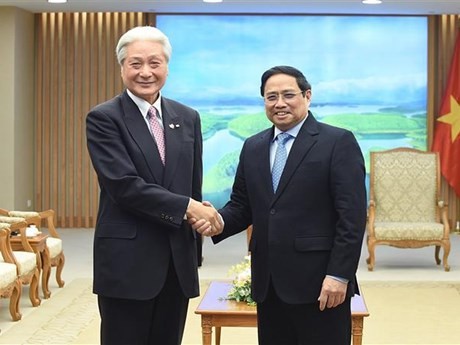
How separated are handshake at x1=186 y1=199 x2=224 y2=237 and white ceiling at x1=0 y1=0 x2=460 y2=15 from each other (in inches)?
352

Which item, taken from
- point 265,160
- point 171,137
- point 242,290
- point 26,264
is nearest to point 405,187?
point 26,264

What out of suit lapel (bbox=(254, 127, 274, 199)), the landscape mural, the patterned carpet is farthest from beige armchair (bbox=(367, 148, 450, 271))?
suit lapel (bbox=(254, 127, 274, 199))

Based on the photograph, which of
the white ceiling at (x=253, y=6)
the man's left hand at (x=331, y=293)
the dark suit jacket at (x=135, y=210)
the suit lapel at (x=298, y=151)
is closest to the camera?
the dark suit jacket at (x=135, y=210)

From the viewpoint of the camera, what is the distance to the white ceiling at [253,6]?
12.2m

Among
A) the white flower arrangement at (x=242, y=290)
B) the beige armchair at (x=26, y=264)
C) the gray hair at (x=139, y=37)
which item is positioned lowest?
the beige armchair at (x=26, y=264)

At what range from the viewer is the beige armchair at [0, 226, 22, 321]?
699 centimetres

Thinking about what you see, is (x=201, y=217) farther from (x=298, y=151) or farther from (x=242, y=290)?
(x=242, y=290)

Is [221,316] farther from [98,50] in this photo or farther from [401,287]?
[98,50]

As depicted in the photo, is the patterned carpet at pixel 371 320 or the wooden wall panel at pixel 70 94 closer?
the patterned carpet at pixel 371 320

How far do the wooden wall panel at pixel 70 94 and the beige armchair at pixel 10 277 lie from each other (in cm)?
644

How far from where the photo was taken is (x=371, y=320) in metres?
7.37

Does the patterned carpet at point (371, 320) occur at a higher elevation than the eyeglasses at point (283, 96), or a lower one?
lower

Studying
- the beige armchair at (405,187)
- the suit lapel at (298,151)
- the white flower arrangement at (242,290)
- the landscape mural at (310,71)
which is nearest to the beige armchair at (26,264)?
the white flower arrangement at (242,290)

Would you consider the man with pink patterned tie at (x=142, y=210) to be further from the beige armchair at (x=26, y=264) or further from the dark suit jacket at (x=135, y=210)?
the beige armchair at (x=26, y=264)
